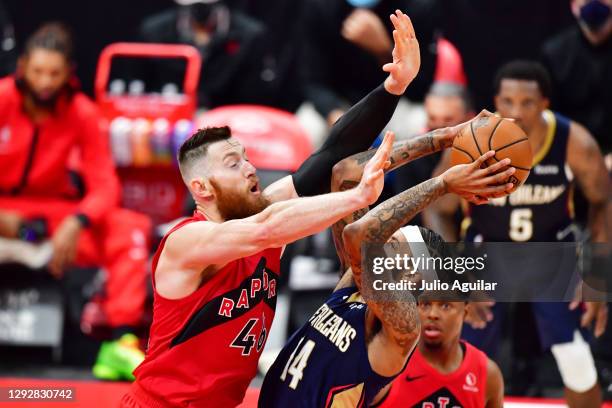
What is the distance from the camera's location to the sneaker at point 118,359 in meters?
6.52

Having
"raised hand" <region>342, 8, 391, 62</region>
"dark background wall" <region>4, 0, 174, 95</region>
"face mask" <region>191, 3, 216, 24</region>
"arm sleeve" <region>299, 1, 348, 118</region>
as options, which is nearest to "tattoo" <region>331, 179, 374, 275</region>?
"raised hand" <region>342, 8, 391, 62</region>

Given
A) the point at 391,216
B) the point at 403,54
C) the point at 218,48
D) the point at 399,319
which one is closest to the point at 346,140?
the point at 403,54

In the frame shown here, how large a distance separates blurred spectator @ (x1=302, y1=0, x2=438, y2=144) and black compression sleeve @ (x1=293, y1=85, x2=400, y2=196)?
2.14m

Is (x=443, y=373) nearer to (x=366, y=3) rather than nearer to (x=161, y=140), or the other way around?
(x=366, y=3)

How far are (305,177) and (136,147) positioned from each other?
2.68m

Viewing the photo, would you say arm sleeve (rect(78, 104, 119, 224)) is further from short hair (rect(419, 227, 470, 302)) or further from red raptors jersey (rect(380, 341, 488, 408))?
short hair (rect(419, 227, 470, 302))

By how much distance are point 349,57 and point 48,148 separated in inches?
69.9

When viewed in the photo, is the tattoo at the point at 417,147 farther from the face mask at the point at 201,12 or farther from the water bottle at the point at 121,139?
the face mask at the point at 201,12

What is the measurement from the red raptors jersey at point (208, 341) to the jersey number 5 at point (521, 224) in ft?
6.39

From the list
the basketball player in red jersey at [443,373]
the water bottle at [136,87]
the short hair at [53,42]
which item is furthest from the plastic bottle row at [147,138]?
the basketball player in red jersey at [443,373]

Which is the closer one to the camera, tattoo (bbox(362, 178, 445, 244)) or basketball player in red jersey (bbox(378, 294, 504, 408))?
tattoo (bbox(362, 178, 445, 244))

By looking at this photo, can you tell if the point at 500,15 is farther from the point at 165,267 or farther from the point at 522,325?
the point at 165,267

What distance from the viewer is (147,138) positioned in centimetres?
726

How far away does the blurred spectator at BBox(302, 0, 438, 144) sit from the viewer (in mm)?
7059
